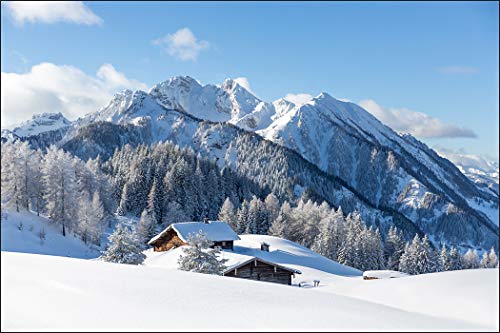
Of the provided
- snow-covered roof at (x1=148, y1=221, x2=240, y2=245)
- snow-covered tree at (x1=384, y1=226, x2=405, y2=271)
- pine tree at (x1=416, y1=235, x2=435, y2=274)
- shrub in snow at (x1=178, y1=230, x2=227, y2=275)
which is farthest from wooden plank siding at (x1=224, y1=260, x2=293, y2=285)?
snow-covered tree at (x1=384, y1=226, x2=405, y2=271)

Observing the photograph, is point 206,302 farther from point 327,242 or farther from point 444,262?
point 444,262

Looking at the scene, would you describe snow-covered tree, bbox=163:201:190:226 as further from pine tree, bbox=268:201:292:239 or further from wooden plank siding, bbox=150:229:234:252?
wooden plank siding, bbox=150:229:234:252

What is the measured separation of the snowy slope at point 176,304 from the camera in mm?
6422

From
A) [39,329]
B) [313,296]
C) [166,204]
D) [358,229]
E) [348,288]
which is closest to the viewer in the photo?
[39,329]

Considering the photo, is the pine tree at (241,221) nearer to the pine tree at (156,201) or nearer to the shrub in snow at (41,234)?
the pine tree at (156,201)

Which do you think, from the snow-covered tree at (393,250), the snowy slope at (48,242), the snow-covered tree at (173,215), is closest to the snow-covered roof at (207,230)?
Result: the snowy slope at (48,242)

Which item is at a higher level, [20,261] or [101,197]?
[101,197]

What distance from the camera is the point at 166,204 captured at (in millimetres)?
105438

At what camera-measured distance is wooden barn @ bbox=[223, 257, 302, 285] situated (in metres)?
38.4

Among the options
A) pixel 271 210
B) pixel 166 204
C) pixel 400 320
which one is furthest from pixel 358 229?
pixel 400 320

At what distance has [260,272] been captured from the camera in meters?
40.0

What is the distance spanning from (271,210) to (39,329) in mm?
101707

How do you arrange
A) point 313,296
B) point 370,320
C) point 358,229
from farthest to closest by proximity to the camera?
1. point 358,229
2. point 313,296
3. point 370,320

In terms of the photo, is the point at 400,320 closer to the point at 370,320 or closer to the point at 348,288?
the point at 370,320
